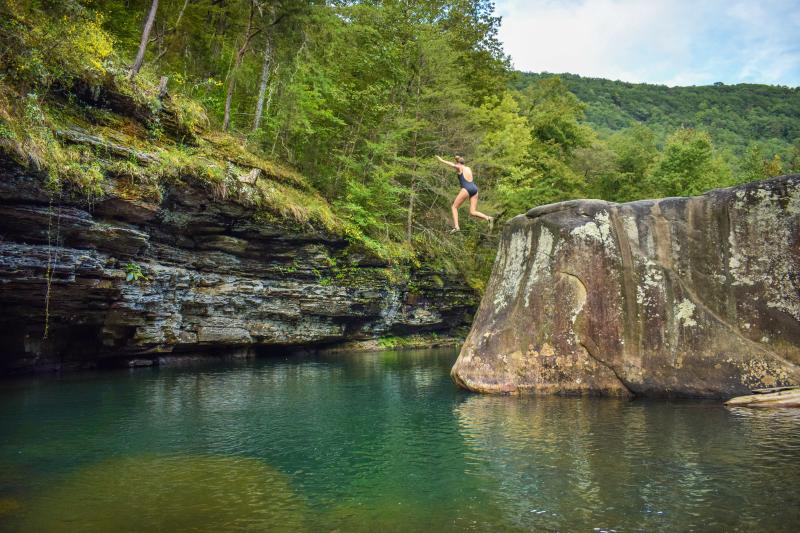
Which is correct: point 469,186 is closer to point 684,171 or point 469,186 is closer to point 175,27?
point 175,27

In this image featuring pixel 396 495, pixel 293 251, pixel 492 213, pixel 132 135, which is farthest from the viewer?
pixel 492 213

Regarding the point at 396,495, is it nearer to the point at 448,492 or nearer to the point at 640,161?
the point at 448,492

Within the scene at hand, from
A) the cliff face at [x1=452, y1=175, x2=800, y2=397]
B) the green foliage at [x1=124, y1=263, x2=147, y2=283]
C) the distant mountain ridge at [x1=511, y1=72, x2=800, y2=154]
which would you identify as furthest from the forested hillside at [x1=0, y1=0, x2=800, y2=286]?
the distant mountain ridge at [x1=511, y1=72, x2=800, y2=154]

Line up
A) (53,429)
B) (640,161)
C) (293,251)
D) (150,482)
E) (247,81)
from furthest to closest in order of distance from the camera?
(640,161) → (247,81) → (293,251) → (53,429) → (150,482)

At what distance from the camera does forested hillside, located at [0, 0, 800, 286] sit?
14.2m

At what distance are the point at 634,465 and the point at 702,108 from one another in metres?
90.3

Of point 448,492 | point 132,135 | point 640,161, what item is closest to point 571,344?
point 448,492

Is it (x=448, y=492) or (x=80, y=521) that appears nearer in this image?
(x=80, y=521)

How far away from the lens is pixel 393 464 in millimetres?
7445

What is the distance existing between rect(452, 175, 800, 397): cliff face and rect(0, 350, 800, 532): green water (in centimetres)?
89

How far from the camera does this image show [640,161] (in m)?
41.4

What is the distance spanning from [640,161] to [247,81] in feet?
103

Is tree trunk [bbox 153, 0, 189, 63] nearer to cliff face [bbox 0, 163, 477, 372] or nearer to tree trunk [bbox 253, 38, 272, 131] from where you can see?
tree trunk [bbox 253, 38, 272, 131]

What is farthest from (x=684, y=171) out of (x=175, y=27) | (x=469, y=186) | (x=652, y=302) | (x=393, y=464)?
(x=393, y=464)
